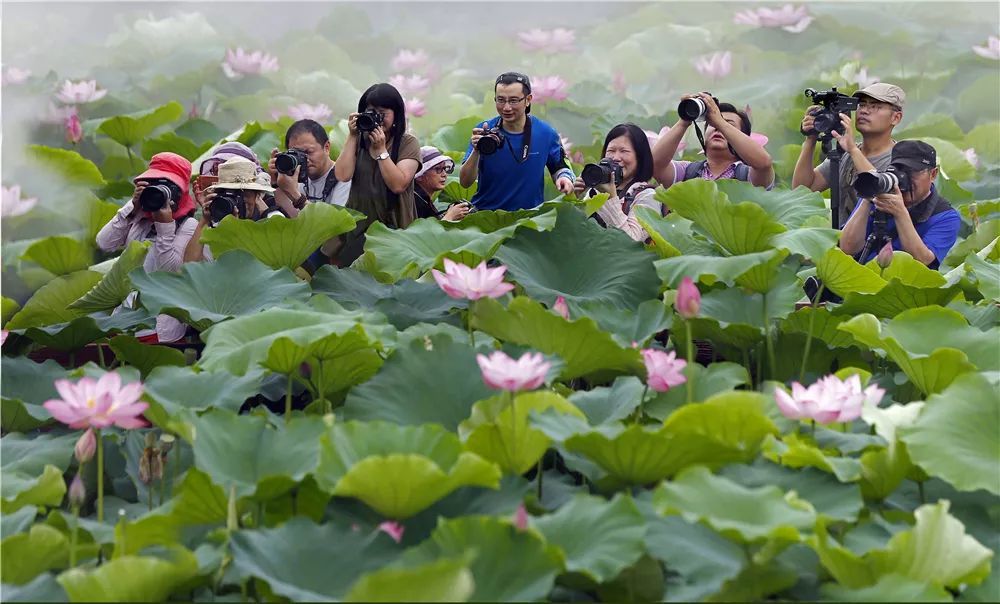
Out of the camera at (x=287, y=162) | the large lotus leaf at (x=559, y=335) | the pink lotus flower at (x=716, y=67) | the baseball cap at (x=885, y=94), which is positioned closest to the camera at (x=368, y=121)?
the camera at (x=287, y=162)

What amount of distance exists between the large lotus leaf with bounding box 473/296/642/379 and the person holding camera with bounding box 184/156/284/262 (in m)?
1.05

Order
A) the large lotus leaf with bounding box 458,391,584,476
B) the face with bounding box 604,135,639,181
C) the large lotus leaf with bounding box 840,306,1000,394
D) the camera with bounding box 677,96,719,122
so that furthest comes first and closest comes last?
the face with bounding box 604,135,639,181 < the camera with bounding box 677,96,719,122 < the large lotus leaf with bounding box 840,306,1000,394 < the large lotus leaf with bounding box 458,391,584,476

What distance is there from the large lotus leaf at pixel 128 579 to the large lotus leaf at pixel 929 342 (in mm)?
1471

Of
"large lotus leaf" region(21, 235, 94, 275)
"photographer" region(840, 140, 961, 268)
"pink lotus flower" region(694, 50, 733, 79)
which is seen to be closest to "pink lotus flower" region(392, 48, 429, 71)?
"pink lotus flower" region(694, 50, 733, 79)

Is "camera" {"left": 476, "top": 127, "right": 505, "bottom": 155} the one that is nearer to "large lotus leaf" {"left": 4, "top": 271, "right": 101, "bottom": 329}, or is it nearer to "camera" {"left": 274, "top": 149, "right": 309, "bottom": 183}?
"camera" {"left": 274, "top": 149, "right": 309, "bottom": 183}

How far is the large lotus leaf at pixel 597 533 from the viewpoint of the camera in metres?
2.36

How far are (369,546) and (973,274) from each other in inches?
80.7

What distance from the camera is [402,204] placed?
169 inches

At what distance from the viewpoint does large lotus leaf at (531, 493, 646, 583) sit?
2.36m

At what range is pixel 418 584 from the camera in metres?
2.17

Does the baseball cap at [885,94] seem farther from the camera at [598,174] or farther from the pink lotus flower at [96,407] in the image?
the pink lotus flower at [96,407]

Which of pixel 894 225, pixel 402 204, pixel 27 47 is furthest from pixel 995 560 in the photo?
pixel 27 47

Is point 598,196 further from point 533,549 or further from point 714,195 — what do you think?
point 533,549

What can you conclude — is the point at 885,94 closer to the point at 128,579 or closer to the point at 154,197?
the point at 154,197
